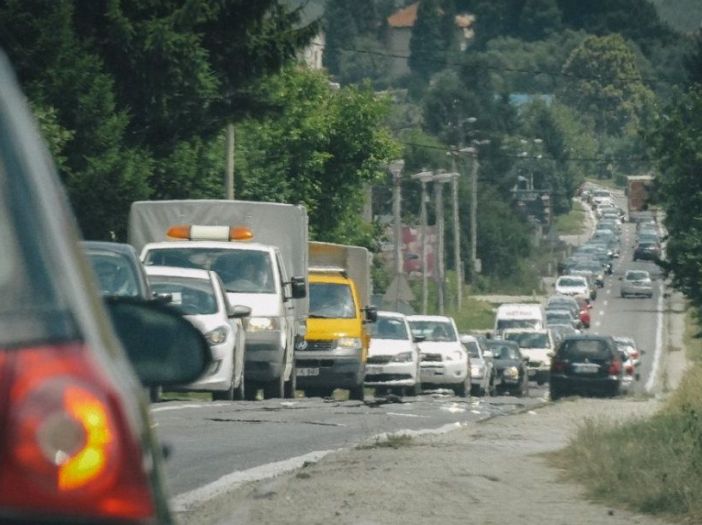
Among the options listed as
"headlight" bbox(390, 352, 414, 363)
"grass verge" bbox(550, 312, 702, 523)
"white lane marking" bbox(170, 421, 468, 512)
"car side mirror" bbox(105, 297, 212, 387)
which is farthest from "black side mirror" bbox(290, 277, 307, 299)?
"car side mirror" bbox(105, 297, 212, 387)

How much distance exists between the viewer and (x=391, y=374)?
32844 mm

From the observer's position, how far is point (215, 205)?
87.1 feet

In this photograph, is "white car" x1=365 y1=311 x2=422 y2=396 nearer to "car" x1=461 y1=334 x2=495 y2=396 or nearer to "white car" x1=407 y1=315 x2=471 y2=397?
"white car" x1=407 y1=315 x2=471 y2=397

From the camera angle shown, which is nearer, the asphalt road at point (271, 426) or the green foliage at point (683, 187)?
the asphalt road at point (271, 426)

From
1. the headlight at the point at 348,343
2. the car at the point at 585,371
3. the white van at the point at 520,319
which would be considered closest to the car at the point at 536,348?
the white van at the point at 520,319

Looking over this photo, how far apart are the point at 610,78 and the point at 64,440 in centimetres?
19775

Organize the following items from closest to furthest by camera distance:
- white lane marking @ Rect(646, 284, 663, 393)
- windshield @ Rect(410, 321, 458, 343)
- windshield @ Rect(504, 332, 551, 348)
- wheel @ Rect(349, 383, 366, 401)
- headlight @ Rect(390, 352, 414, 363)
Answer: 1. wheel @ Rect(349, 383, 366, 401)
2. headlight @ Rect(390, 352, 414, 363)
3. windshield @ Rect(410, 321, 458, 343)
4. windshield @ Rect(504, 332, 551, 348)
5. white lane marking @ Rect(646, 284, 663, 393)

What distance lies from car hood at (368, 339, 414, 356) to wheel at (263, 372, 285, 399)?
8.43 metres

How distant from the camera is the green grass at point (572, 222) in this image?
534 ft

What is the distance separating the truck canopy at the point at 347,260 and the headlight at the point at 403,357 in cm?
116

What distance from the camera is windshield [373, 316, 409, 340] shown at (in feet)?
110

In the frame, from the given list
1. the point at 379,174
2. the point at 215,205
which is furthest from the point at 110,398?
the point at 379,174

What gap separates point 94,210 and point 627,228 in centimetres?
13544

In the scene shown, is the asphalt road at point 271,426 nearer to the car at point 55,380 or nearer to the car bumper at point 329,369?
the car bumper at point 329,369
